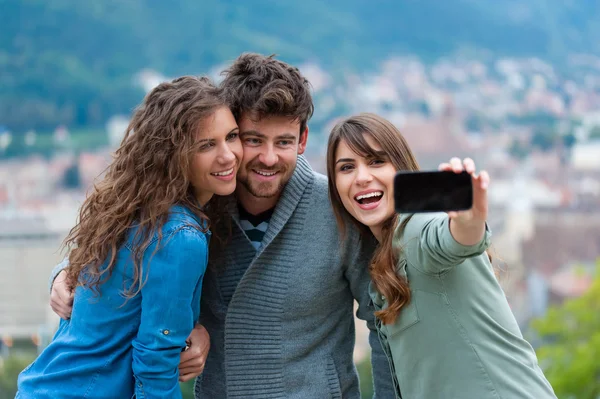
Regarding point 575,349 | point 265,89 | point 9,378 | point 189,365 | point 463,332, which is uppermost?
point 265,89

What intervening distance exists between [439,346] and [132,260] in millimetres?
515

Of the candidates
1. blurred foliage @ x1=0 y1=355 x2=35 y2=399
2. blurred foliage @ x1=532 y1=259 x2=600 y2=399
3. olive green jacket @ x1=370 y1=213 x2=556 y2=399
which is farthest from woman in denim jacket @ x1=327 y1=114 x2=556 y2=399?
blurred foliage @ x1=0 y1=355 x2=35 y2=399

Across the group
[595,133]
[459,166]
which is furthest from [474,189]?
[595,133]

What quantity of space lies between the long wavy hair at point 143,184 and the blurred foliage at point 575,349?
9.51 metres

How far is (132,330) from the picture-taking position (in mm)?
1294

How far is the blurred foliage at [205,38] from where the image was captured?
43.9 m

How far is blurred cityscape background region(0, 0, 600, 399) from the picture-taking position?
121 ft

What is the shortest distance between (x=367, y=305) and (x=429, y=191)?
2.06 ft

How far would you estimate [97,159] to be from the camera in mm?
41656

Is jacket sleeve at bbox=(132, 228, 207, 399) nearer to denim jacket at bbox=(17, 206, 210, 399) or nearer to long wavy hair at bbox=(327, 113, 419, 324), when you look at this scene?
denim jacket at bbox=(17, 206, 210, 399)

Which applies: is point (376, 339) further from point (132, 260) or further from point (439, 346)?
point (132, 260)

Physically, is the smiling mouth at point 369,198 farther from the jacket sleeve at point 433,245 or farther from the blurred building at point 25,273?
the blurred building at point 25,273

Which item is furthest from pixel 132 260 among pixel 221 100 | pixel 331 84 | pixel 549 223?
pixel 331 84

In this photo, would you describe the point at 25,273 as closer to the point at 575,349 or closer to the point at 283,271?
the point at 575,349
